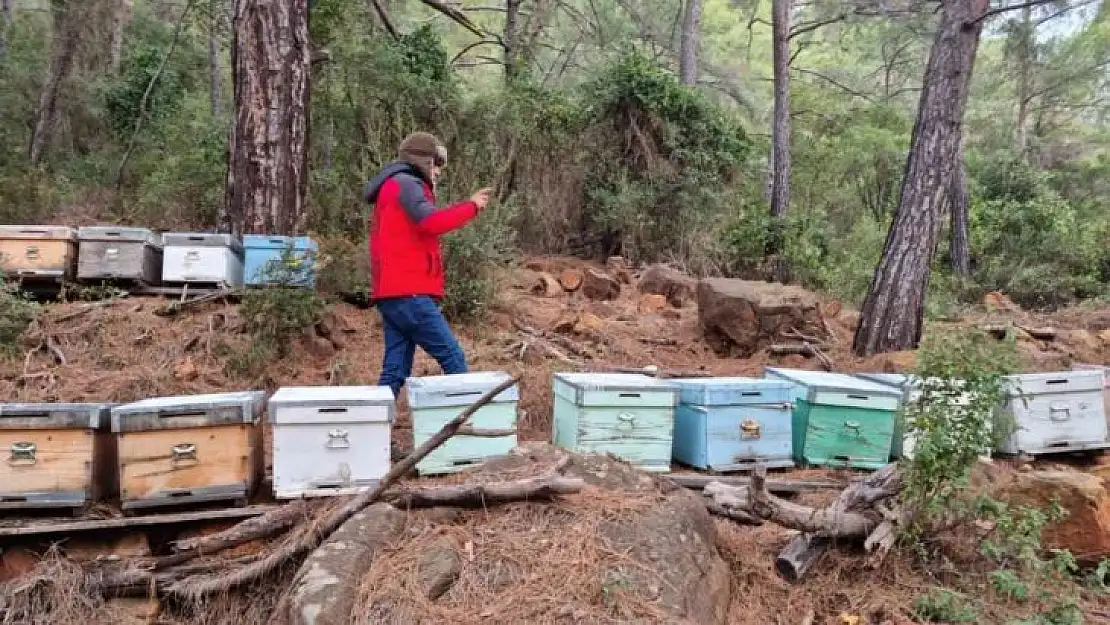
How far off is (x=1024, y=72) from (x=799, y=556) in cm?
2096

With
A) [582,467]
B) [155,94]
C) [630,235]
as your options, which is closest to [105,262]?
[582,467]

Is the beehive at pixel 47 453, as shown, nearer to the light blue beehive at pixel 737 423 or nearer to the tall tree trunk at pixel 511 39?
the light blue beehive at pixel 737 423

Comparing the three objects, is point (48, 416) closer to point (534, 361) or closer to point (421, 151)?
point (421, 151)

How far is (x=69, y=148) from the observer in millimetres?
15734

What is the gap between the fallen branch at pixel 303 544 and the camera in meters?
3.52

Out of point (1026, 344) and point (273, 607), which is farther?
point (1026, 344)

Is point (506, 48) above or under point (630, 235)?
above

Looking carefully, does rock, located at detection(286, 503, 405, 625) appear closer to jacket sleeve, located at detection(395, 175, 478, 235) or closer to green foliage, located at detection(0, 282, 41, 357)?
jacket sleeve, located at detection(395, 175, 478, 235)

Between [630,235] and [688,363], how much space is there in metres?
4.76

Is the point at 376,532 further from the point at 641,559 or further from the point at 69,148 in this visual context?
the point at 69,148

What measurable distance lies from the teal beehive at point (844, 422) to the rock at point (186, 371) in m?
4.45

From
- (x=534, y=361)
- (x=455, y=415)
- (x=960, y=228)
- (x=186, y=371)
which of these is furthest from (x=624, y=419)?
(x=960, y=228)

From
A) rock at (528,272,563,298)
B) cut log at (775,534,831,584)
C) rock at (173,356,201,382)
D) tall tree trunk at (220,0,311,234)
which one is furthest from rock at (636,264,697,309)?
cut log at (775,534,831,584)

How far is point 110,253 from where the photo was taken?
6.36 metres
